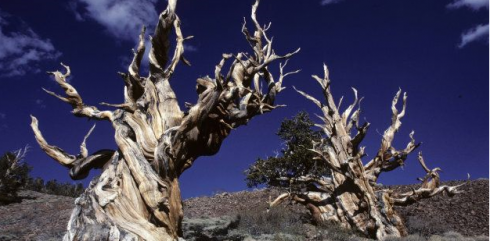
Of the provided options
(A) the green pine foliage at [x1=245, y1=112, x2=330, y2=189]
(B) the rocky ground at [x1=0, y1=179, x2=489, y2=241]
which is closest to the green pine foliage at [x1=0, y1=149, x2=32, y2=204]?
(B) the rocky ground at [x1=0, y1=179, x2=489, y2=241]

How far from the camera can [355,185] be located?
8.89 m

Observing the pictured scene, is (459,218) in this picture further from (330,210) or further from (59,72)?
(59,72)

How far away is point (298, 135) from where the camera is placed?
569 inches

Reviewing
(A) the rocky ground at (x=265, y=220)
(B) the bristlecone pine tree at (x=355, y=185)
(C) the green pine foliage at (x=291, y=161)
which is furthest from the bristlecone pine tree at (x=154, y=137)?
(C) the green pine foliage at (x=291, y=161)

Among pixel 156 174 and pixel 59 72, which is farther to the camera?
pixel 59 72

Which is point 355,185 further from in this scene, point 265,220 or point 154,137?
point 154,137

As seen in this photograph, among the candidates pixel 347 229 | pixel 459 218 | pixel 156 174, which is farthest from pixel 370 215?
pixel 156 174

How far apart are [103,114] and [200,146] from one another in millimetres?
1632

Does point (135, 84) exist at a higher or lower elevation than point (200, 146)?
higher

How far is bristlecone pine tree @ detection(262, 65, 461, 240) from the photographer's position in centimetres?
848

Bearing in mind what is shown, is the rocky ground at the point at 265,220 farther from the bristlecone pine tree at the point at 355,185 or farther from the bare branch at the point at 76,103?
the bare branch at the point at 76,103

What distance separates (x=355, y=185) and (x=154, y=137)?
503 centimetres

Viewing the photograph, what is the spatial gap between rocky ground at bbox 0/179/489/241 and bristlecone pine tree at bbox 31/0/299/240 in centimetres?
206

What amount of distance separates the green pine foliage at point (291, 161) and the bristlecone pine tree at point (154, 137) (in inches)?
253
